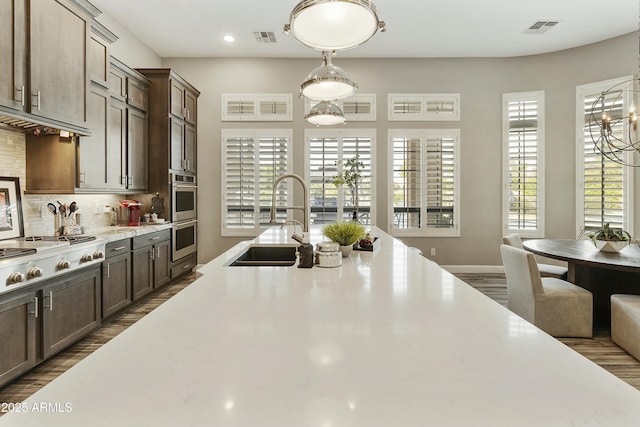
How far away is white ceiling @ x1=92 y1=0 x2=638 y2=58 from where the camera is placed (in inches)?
161

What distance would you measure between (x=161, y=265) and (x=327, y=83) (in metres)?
3.20

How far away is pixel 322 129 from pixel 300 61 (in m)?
1.17

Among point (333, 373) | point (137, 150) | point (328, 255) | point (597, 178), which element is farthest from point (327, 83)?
point (597, 178)

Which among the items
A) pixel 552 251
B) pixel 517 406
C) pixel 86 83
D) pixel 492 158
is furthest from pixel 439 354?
pixel 492 158

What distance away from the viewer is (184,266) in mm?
5016

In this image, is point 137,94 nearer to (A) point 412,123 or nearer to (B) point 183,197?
(B) point 183,197

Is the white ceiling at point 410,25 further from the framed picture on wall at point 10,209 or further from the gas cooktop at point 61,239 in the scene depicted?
the gas cooktop at point 61,239

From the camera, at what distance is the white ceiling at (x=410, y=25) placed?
4.08 metres

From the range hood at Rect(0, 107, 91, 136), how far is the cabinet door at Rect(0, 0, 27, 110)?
5 cm

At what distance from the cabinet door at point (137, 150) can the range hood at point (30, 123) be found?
1.02 metres

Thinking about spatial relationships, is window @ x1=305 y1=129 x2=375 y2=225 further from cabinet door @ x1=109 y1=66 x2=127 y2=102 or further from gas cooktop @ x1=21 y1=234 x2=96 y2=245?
gas cooktop @ x1=21 y1=234 x2=96 y2=245

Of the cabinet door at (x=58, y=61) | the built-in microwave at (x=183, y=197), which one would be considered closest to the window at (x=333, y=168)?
the built-in microwave at (x=183, y=197)

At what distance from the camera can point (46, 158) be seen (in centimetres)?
306

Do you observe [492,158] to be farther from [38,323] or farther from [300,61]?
[38,323]
